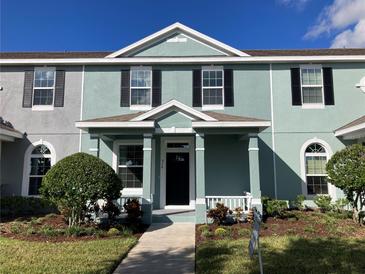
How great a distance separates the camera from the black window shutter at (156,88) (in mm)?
12867

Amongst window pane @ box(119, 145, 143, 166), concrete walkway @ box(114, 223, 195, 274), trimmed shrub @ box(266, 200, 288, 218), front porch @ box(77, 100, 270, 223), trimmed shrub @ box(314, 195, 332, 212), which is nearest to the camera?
concrete walkway @ box(114, 223, 195, 274)

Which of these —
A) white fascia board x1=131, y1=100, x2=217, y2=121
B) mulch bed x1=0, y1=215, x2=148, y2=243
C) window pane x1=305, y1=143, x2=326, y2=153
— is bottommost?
mulch bed x1=0, y1=215, x2=148, y2=243

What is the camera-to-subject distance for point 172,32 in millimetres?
13508

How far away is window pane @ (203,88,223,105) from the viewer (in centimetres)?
1290

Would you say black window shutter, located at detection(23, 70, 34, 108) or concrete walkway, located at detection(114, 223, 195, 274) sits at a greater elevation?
black window shutter, located at detection(23, 70, 34, 108)

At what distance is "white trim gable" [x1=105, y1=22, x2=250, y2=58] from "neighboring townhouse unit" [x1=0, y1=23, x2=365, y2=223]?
0.14 ft

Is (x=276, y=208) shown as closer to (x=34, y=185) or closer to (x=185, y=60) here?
(x=185, y=60)

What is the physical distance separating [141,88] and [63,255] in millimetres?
7846

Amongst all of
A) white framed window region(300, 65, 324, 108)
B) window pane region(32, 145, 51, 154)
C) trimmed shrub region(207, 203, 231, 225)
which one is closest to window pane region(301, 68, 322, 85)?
white framed window region(300, 65, 324, 108)

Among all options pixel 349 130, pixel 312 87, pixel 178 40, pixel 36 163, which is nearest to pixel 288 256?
pixel 349 130

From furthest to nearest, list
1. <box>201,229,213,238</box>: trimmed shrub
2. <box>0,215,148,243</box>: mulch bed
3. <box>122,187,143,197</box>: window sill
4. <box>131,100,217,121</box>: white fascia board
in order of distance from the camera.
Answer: <box>122,187,143,197</box>: window sill < <box>131,100,217,121</box>: white fascia board < <box>201,229,213,238</box>: trimmed shrub < <box>0,215,148,243</box>: mulch bed

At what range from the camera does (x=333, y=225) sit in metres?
9.28

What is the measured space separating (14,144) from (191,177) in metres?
7.36

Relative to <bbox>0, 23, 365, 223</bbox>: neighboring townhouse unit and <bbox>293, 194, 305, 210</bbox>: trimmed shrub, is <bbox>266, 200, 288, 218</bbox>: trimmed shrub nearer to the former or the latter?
<bbox>293, 194, 305, 210</bbox>: trimmed shrub
